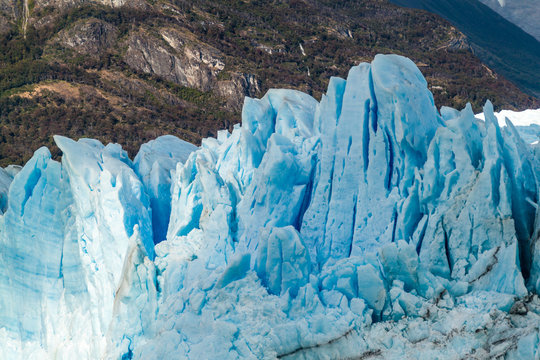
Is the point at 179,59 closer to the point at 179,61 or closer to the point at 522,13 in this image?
the point at 179,61

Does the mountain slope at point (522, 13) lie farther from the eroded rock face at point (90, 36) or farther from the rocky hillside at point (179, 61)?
the eroded rock face at point (90, 36)

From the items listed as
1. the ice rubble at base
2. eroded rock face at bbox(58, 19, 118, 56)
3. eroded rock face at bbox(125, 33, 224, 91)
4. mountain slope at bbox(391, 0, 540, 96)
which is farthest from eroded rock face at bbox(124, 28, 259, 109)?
the ice rubble at base

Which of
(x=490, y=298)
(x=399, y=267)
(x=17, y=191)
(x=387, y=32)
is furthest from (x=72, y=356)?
(x=387, y=32)

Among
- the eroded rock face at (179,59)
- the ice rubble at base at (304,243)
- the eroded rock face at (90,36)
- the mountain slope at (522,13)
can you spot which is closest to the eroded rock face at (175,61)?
the eroded rock face at (179,59)

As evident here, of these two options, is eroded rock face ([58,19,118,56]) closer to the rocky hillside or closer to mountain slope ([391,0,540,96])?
the rocky hillside

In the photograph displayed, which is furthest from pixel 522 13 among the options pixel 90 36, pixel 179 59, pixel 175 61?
pixel 90 36
